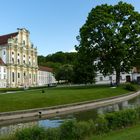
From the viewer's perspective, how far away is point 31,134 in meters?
15.6

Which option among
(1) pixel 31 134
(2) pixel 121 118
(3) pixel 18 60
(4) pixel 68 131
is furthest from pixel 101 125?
(3) pixel 18 60

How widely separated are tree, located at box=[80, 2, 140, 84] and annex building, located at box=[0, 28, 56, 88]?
50.2m

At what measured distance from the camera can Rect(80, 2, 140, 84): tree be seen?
67250 mm

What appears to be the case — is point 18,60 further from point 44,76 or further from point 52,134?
point 52,134

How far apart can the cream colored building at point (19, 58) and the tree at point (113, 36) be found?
50.8 m

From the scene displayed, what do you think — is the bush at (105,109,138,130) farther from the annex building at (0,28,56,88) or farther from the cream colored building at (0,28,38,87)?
the cream colored building at (0,28,38,87)

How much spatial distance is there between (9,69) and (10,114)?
84161mm

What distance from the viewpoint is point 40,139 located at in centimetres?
1583

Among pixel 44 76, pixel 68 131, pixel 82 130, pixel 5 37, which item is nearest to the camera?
pixel 68 131

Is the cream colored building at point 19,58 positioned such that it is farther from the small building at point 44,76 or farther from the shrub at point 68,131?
the shrub at point 68,131

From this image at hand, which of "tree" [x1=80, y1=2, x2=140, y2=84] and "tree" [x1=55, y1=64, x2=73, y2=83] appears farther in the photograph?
"tree" [x1=55, y1=64, x2=73, y2=83]

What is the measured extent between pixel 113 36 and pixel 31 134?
176 feet

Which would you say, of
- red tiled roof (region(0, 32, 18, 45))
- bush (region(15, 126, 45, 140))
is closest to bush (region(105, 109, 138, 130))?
bush (region(15, 126, 45, 140))

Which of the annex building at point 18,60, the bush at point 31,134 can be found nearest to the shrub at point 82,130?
the bush at point 31,134
